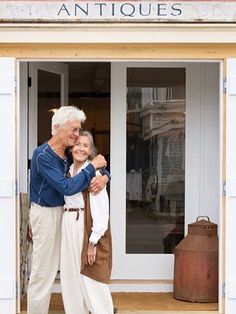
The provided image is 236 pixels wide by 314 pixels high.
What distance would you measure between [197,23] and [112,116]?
1638 millimetres

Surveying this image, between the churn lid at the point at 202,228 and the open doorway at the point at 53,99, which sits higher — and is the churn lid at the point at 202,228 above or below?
below

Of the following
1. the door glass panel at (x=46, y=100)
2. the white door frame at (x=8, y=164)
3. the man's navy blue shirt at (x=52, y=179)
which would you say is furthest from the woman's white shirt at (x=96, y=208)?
the door glass panel at (x=46, y=100)

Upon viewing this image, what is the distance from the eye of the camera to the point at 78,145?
5340mm

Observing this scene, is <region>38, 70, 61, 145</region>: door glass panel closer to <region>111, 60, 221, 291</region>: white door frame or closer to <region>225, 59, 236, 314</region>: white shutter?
<region>111, 60, 221, 291</region>: white door frame

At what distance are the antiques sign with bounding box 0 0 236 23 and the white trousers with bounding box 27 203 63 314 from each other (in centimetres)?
151

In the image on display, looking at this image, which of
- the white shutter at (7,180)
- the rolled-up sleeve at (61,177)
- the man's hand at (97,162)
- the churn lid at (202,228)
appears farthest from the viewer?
the churn lid at (202,228)

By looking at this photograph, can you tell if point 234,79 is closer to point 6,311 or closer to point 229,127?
point 229,127

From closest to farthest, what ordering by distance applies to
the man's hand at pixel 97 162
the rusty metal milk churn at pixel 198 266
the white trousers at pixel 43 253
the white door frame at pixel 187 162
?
the man's hand at pixel 97 162, the white trousers at pixel 43 253, the rusty metal milk churn at pixel 198 266, the white door frame at pixel 187 162

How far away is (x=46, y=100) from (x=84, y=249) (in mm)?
2380

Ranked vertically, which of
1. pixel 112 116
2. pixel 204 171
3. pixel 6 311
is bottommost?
pixel 6 311

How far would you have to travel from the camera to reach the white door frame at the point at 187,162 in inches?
273

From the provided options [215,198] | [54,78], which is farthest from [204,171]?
[54,78]

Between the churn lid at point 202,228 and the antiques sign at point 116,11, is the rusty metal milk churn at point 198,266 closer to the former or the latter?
the churn lid at point 202,228

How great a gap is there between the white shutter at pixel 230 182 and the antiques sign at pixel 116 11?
0.44m
